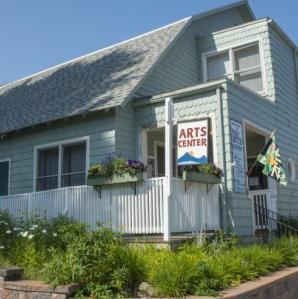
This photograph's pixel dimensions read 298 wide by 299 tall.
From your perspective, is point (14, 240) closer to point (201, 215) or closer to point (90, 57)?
point (201, 215)

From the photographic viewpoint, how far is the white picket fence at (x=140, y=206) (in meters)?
8.23

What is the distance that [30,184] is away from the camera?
13070mm

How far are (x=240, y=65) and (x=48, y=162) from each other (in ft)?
23.5

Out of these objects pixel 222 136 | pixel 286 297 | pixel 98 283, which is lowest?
pixel 286 297

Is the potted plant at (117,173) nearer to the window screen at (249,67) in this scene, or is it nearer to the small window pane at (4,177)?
the small window pane at (4,177)

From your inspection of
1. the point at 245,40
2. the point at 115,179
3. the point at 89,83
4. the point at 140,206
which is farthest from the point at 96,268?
the point at 245,40

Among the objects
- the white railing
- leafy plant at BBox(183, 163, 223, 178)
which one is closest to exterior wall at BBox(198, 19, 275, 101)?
the white railing

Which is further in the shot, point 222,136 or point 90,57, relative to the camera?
point 90,57

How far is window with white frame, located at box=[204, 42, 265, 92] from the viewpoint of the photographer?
14.2 metres

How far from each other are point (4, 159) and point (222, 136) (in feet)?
25.2

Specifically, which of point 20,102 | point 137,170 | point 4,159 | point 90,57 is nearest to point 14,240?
point 137,170

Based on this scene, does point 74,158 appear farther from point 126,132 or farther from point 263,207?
point 263,207

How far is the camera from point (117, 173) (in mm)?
8828

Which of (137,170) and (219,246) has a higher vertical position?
(137,170)
